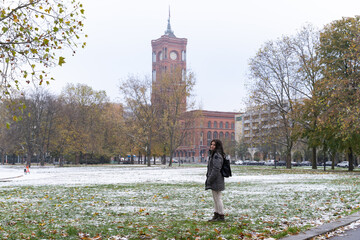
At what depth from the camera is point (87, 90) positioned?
243 feet

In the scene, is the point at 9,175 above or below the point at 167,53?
below

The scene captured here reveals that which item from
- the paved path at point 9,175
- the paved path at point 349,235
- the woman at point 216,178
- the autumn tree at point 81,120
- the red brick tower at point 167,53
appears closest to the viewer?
the paved path at point 349,235

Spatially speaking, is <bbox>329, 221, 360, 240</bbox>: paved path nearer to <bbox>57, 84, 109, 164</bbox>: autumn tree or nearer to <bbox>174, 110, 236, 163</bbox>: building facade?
<bbox>57, 84, 109, 164</bbox>: autumn tree

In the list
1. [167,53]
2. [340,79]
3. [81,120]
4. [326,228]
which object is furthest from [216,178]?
[167,53]

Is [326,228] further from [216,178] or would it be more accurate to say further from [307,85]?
[307,85]

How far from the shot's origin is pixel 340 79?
3114 cm

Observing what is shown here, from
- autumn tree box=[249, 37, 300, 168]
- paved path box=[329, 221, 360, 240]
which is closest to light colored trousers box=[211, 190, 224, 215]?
paved path box=[329, 221, 360, 240]

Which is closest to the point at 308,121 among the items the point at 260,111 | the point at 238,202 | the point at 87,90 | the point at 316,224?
the point at 260,111

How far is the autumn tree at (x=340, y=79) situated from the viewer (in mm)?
28469

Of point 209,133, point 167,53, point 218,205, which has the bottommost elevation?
point 218,205

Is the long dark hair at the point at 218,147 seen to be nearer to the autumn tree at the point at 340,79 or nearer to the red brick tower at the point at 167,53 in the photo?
the autumn tree at the point at 340,79

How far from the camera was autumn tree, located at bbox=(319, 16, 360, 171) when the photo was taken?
28.5 metres

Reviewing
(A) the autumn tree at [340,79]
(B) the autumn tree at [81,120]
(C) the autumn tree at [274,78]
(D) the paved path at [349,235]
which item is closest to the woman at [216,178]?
(D) the paved path at [349,235]

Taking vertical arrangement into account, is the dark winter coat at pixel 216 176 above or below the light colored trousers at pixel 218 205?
above
